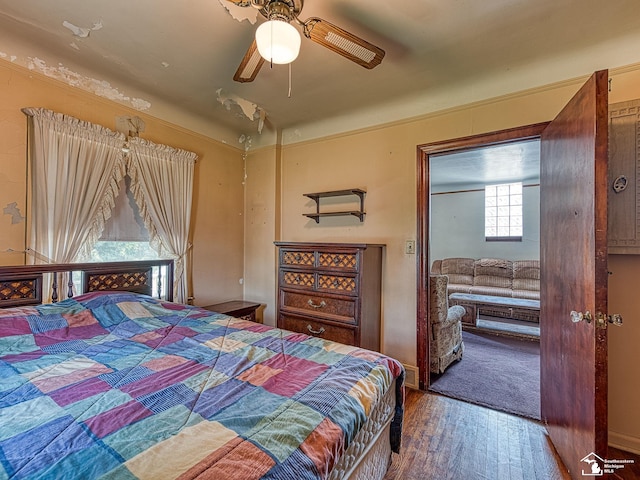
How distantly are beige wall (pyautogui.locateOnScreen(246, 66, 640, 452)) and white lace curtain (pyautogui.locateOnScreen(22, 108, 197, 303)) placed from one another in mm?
926

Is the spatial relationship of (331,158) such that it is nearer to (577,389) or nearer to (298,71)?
(298,71)

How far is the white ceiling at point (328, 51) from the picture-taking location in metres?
1.62

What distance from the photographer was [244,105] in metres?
2.78

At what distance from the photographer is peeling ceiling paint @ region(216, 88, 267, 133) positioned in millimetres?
2609

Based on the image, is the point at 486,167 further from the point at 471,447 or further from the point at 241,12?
the point at 241,12

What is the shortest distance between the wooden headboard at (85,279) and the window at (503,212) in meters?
5.52

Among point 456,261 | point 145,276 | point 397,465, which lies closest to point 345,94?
point 145,276

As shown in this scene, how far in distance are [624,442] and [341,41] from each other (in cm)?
284

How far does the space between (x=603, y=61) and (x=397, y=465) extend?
2.78m

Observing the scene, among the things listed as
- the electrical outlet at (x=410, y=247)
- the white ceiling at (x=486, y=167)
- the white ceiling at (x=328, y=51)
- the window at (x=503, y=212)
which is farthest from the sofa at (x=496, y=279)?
the white ceiling at (x=328, y=51)

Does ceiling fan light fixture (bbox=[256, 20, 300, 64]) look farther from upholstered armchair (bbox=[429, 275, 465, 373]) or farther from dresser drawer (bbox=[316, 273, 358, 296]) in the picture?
upholstered armchair (bbox=[429, 275, 465, 373])

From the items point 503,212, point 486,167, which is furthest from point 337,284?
point 503,212

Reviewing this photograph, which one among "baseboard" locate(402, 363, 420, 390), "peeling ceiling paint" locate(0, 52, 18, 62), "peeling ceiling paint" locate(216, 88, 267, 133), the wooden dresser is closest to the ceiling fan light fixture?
"peeling ceiling paint" locate(216, 88, 267, 133)

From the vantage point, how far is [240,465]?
2.28 ft
